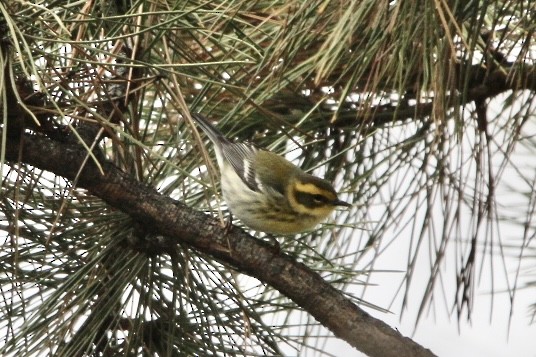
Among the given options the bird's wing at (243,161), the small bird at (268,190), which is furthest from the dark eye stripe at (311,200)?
the bird's wing at (243,161)

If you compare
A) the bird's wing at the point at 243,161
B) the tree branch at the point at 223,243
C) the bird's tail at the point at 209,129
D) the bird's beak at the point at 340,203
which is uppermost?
the bird's wing at the point at 243,161

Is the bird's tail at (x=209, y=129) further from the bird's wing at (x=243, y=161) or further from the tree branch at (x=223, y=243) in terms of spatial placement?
the tree branch at (x=223, y=243)

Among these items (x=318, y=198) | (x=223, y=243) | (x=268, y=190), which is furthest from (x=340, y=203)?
(x=223, y=243)

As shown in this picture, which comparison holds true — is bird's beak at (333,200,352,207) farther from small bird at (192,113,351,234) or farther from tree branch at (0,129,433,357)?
tree branch at (0,129,433,357)

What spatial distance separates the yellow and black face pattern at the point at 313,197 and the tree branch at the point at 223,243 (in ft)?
1.41

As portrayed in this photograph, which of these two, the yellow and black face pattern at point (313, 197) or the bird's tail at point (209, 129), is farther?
the yellow and black face pattern at point (313, 197)

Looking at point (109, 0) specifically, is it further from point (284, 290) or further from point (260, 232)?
point (260, 232)

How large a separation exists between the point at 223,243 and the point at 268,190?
688mm

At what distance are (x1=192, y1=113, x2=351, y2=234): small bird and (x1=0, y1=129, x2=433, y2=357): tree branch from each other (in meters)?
0.34

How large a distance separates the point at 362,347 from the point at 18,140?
0.56 m

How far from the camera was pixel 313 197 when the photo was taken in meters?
1.97

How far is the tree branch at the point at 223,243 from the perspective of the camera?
1.37 m

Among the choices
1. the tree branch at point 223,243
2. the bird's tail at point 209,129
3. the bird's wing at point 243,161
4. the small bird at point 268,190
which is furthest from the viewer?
the bird's wing at point 243,161

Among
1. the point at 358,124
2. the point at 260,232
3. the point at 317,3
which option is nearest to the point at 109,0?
Result: the point at 317,3
